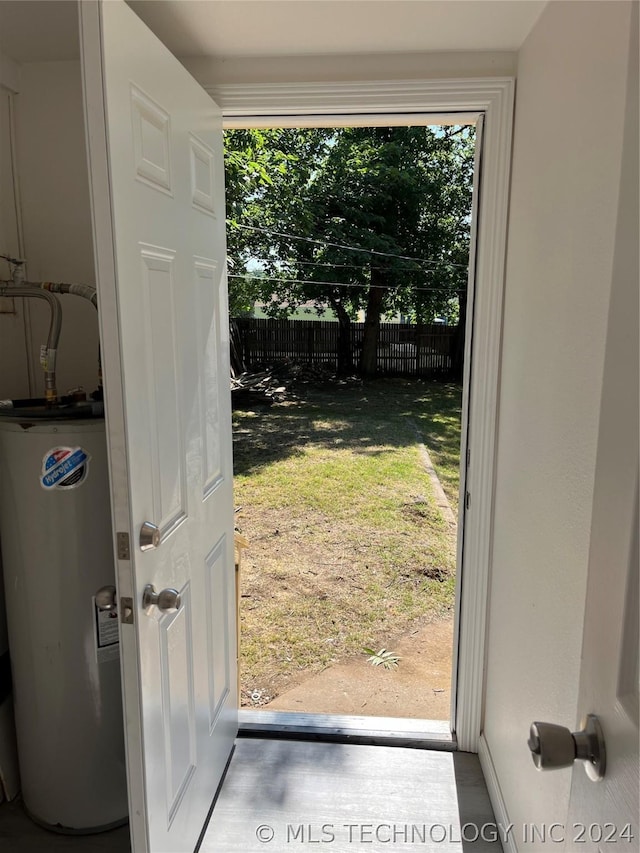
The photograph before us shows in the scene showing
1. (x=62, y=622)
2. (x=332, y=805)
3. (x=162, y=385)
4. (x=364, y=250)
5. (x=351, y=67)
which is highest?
(x=364, y=250)

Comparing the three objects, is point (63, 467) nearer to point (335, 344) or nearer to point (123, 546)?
point (123, 546)

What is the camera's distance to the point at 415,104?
6.15ft

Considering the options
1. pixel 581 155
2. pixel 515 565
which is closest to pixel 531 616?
pixel 515 565

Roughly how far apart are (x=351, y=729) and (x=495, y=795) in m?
0.59

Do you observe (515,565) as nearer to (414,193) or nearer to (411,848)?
(411,848)

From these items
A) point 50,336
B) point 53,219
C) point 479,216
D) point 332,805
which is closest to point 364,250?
point 479,216

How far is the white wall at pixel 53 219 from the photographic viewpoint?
188 cm

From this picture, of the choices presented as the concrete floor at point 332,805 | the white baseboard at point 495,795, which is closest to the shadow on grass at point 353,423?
the concrete floor at point 332,805

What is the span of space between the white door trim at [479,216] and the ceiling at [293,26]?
11cm

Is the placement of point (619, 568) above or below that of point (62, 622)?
above

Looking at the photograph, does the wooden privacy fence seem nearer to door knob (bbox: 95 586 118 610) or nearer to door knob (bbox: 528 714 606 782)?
door knob (bbox: 95 586 118 610)

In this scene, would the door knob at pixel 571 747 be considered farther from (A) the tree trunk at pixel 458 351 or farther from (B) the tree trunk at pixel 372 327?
(A) the tree trunk at pixel 458 351

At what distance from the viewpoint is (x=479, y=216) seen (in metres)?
1.98

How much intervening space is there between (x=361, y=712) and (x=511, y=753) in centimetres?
97
